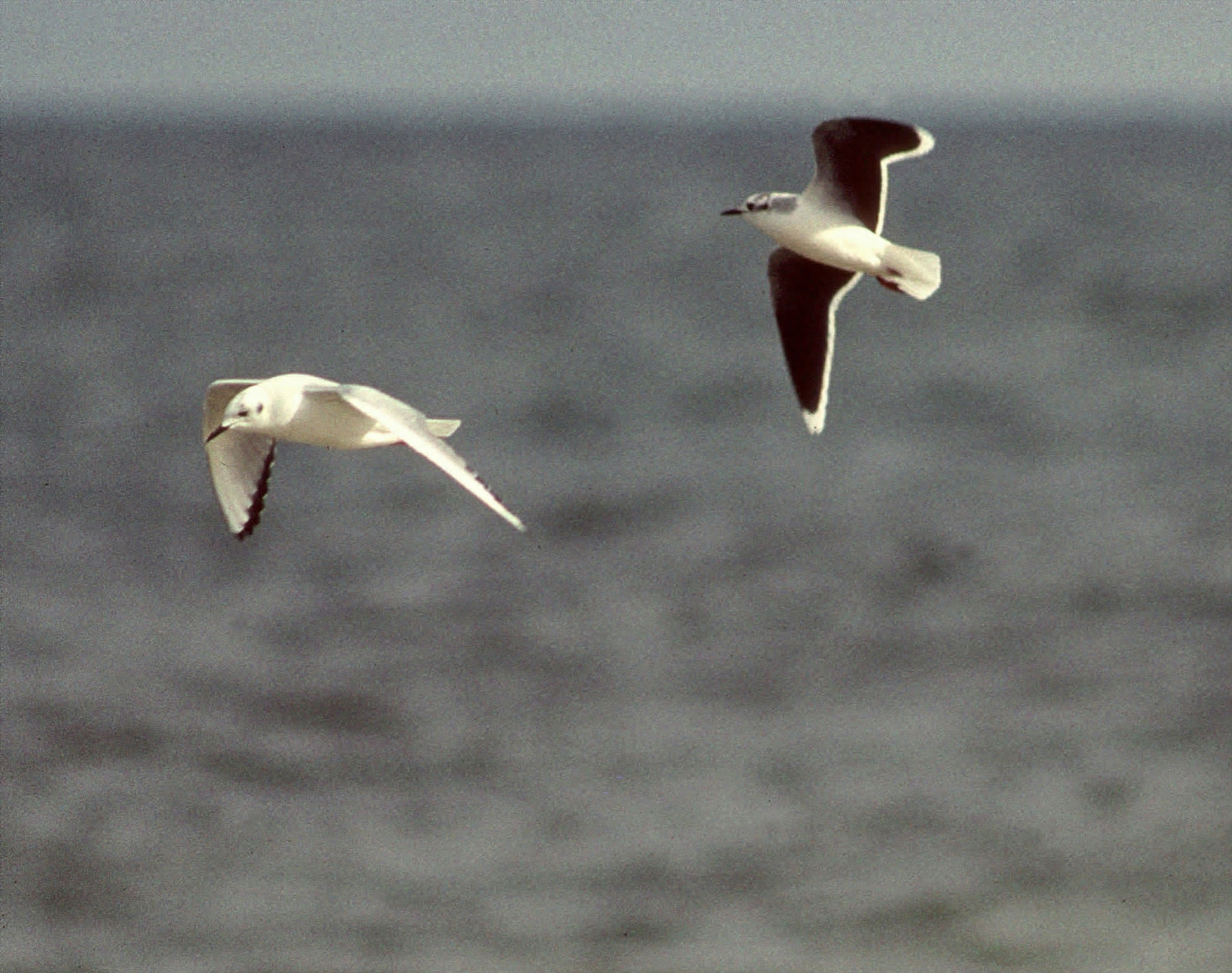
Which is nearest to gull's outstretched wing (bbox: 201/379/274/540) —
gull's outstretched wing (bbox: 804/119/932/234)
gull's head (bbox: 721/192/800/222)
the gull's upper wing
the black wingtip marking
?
the black wingtip marking

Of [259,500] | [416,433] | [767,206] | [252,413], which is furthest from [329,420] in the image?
[767,206]

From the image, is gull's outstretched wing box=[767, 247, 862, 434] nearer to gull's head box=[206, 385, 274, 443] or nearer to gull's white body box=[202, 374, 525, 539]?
gull's white body box=[202, 374, 525, 539]

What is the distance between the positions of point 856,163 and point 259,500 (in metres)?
1.37

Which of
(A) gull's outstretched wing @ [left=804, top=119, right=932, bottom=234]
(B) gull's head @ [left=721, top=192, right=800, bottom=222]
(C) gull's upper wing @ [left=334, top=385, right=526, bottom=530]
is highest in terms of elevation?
(A) gull's outstretched wing @ [left=804, top=119, right=932, bottom=234]

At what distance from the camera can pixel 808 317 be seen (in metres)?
4.33

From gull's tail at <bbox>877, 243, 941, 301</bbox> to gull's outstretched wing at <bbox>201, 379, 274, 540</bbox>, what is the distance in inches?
49.0

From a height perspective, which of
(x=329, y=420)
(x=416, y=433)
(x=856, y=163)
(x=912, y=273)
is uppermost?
(x=856, y=163)

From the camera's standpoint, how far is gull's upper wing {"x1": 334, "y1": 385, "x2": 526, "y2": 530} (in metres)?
2.94

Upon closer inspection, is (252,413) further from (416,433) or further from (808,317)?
(808,317)

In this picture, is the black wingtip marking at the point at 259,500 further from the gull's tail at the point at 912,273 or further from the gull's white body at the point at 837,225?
the gull's tail at the point at 912,273

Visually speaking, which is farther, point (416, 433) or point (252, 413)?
point (252, 413)

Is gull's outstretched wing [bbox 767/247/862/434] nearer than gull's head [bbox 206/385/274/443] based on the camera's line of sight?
No

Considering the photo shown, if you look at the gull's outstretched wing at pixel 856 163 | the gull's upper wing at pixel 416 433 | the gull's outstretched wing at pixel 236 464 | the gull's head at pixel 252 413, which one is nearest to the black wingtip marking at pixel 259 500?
the gull's outstretched wing at pixel 236 464

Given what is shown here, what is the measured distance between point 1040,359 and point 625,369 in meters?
9.74
